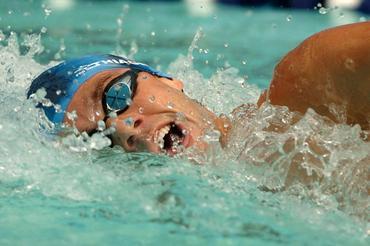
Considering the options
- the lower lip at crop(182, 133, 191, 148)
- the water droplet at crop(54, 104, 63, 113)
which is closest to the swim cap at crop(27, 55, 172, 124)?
the water droplet at crop(54, 104, 63, 113)

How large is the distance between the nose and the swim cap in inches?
7.1

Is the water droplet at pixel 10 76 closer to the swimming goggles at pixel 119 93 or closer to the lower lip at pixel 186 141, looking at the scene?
the swimming goggles at pixel 119 93

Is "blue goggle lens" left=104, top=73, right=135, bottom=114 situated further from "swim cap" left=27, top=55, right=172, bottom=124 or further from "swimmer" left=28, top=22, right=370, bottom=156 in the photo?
"swim cap" left=27, top=55, right=172, bottom=124

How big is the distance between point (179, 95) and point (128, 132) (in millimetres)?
197

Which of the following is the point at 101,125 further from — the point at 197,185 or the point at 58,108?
the point at 197,185

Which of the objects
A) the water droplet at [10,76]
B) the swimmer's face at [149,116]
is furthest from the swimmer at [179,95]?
the water droplet at [10,76]

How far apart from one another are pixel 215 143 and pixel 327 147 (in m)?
0.25

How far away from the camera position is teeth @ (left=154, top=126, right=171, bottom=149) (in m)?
1.70

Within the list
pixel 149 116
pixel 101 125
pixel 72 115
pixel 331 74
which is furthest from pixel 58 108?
pixel 331 74

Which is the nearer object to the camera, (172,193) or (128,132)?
(172,193)

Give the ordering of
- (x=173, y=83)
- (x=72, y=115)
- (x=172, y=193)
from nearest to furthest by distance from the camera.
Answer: (x=172, y=193), (x=72, y=115), (x=173, y=83)

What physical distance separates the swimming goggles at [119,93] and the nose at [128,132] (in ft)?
0.11

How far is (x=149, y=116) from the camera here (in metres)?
1.75

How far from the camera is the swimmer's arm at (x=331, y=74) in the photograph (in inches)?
63.6
